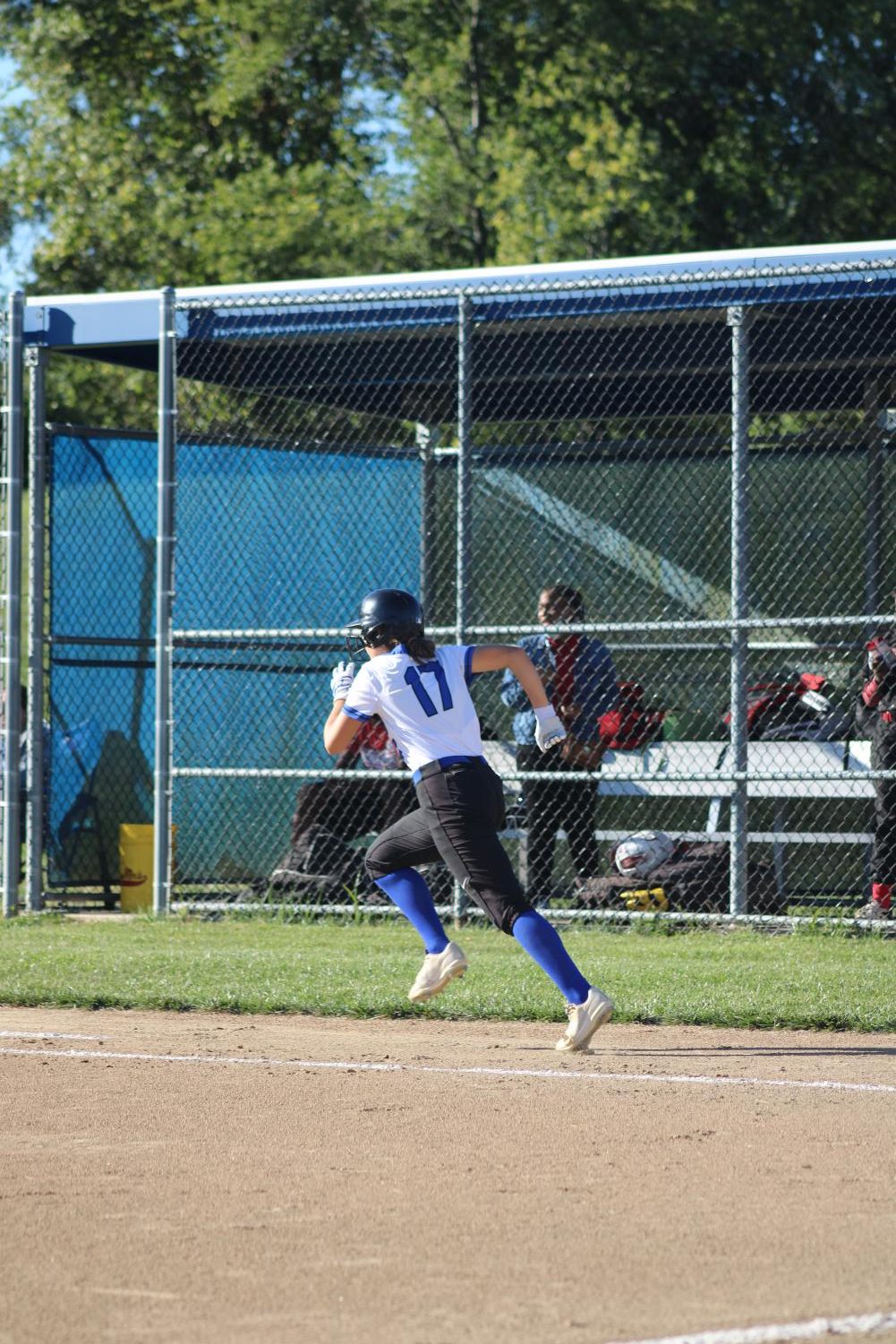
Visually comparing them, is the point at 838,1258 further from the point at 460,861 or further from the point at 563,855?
the point at 563,855

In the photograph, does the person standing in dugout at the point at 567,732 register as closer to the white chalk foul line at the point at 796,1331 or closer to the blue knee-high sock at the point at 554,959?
the blue knee-high sock at the point at 554,959

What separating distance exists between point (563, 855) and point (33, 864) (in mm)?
3657

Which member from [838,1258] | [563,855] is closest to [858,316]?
[563,855]

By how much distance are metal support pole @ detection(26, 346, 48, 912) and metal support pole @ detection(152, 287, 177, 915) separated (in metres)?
0.76

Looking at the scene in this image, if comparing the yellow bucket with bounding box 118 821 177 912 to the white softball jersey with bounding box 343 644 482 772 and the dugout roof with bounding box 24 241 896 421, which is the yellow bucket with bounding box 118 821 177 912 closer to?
the dugout roof with bounding box 24 241 896 421

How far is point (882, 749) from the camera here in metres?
10.9

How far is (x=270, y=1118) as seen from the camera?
5.82 metres

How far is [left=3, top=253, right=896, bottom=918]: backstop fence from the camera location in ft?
36.9

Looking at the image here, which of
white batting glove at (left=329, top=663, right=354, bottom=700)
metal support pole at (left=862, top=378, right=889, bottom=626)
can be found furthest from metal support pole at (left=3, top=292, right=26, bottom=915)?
metal support pole at (left=862, top=378, right=889, bottom=626)

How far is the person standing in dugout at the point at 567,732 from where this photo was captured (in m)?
11.4

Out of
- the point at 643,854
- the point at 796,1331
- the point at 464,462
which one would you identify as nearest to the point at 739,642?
the point at 643,854

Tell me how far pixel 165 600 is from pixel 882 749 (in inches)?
166

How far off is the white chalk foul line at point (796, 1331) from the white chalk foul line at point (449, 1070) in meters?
2.57

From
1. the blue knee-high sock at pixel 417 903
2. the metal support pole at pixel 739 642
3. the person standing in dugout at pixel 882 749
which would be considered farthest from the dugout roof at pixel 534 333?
the blue knee-high sock at pixel 417 903
